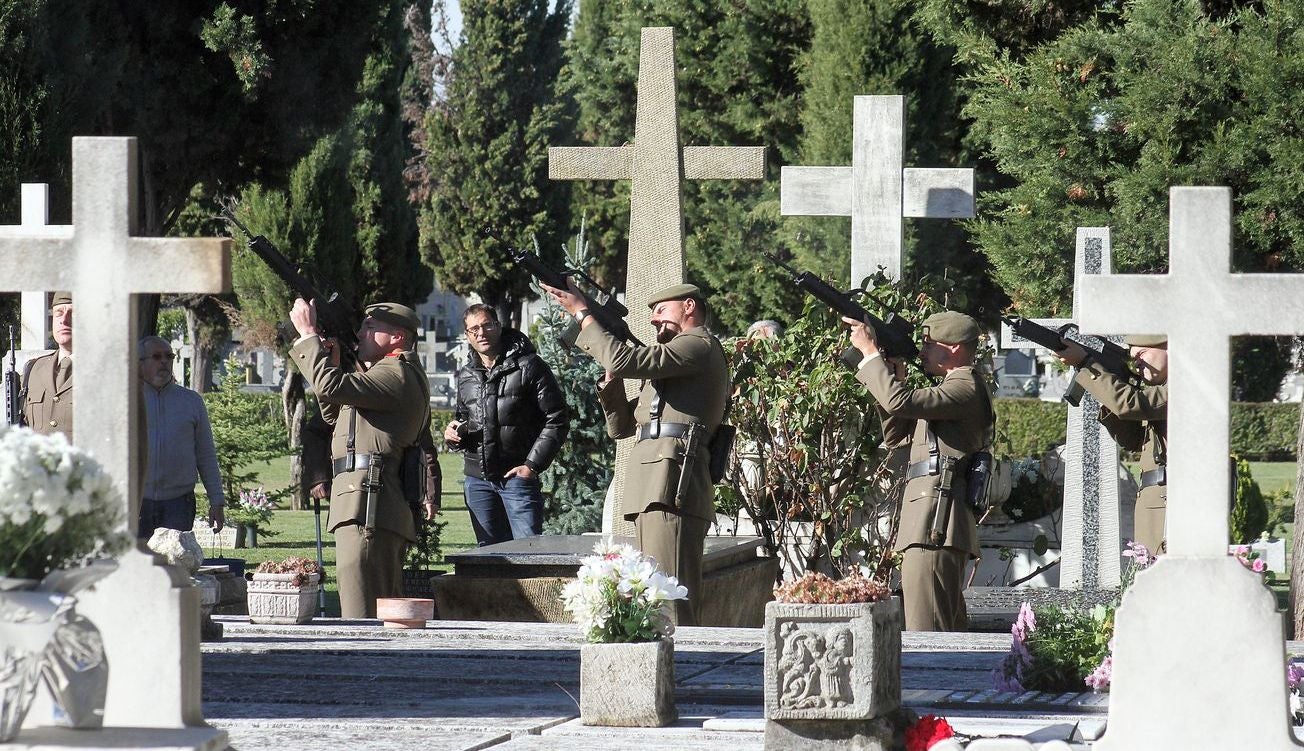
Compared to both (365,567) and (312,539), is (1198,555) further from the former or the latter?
(312,539)

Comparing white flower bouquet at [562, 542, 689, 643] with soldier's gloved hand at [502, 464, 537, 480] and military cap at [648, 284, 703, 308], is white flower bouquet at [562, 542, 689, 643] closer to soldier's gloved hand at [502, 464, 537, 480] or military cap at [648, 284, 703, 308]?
military cap at [648, 284, 703, 308]

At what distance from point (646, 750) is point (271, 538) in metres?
12.6

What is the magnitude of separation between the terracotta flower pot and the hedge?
828 inches

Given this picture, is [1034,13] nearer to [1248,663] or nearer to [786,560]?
[786,560]

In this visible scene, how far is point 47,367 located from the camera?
879 centimetres

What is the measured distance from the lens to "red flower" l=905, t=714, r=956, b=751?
511 centimetres

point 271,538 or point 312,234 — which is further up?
point 312,234

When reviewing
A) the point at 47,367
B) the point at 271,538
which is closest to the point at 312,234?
the point at 271,538

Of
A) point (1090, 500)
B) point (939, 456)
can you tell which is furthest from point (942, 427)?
point (1090, 500)

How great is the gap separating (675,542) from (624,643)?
9.06 ft

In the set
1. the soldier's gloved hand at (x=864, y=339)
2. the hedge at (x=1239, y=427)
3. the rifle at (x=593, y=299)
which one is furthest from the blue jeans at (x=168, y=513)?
the hedge at (x=1239, y=427)

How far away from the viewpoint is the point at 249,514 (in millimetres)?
15516

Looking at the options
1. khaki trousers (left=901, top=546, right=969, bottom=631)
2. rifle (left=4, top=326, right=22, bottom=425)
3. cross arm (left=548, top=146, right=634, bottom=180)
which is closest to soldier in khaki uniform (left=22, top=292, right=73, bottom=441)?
rifle (left=4, top=326, right=22, bottom=425)

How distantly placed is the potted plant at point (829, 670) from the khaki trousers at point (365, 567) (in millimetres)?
3671
